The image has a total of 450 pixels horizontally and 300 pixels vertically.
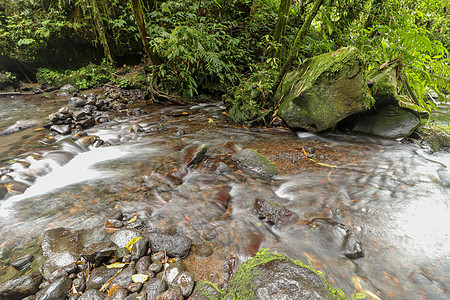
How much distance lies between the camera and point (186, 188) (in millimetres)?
3312

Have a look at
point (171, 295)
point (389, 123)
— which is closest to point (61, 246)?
point (171, 295)

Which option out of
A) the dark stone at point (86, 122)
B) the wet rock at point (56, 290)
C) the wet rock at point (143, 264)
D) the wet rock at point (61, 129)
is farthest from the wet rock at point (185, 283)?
the dark stone at point (86, 122)

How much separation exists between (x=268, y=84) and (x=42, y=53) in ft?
41.2

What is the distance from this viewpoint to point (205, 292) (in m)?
1.63

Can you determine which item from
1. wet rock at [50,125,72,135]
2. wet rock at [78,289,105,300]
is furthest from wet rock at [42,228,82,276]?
wet rock at [50,125,72,135]

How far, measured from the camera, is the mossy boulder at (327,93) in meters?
4.52

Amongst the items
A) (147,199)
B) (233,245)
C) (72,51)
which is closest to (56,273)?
(147,199)

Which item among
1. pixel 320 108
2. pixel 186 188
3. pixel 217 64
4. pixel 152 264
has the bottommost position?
pixel 186 188

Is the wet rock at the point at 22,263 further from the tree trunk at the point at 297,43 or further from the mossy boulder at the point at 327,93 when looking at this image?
the tree trunk at the point at 297,43

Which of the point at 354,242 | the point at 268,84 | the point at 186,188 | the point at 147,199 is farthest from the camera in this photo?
the point at 268,84

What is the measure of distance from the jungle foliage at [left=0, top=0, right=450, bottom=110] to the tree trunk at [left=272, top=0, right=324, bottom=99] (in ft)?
0.08

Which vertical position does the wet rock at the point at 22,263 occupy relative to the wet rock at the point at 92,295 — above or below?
below

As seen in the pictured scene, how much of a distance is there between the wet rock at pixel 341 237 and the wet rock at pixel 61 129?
225 inches

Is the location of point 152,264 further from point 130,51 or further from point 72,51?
point 72,51
